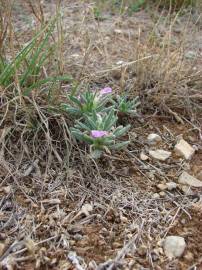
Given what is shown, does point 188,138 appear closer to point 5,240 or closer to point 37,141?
point 37,141

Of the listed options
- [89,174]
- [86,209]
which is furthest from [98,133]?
[86,209]

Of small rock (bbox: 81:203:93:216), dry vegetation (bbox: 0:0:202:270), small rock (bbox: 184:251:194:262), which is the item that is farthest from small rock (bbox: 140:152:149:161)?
small rock (bbox: 184:251:194:262)

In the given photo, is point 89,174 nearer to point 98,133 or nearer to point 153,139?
point 98,133

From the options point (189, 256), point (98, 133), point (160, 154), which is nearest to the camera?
point (189, 256)

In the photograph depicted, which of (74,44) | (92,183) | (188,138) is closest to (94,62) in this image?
(74,44)

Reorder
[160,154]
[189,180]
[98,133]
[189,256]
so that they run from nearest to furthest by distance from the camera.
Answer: [189,256] → [98,133] → [189,180] → [160,154]

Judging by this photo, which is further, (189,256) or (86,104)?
(86,104)

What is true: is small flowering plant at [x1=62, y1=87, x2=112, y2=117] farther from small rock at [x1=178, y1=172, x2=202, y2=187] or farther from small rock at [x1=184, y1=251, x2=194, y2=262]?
small rock at [x1=184, y1=251, x2=194, y2=262]
